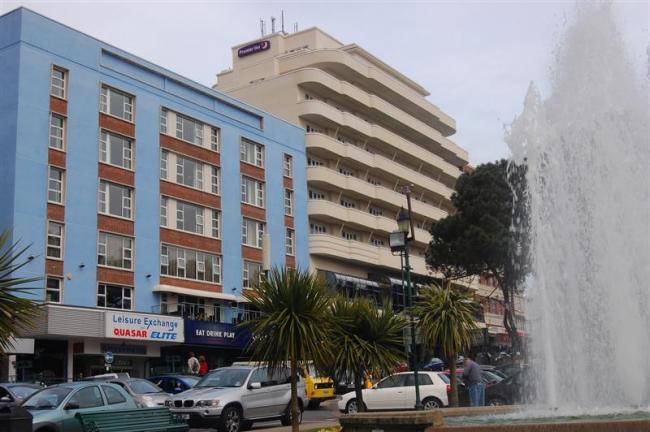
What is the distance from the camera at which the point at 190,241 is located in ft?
147

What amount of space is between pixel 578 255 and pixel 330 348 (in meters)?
5.70

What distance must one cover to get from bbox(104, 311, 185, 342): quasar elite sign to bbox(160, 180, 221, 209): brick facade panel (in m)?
7.36

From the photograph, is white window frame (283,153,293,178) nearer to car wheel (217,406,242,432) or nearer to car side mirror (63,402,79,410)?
car wheel (217,406,242,432)

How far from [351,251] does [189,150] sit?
660 inches

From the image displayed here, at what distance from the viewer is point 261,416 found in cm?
2020

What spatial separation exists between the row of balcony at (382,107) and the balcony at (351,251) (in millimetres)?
11534

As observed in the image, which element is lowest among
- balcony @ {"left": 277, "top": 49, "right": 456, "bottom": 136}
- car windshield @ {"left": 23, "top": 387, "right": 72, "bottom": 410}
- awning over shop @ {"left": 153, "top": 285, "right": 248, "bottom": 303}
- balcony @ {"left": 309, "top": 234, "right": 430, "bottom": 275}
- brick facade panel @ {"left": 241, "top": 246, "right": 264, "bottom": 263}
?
car windshield @ {"left": 23, "top": 387, "right": 72, "bottom": 410}

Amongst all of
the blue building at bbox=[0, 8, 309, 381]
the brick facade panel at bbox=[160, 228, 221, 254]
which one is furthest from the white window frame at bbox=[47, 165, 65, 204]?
the brick facade panel at bbox=[160, 228, 221, 254]

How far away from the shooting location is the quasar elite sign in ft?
122

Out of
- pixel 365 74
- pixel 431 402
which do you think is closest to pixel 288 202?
pixel 365 74

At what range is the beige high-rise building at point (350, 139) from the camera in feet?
188

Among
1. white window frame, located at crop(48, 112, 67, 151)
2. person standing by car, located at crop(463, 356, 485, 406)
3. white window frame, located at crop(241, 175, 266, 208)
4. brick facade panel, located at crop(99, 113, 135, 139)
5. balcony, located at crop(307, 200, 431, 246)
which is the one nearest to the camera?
person standing by car, located at crop(463, 356, 485, 406)

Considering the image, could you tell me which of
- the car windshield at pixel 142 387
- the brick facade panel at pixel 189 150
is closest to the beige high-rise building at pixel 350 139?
the brick facade panel at pixel 189 150

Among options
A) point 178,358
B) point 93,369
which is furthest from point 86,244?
point 178,358
